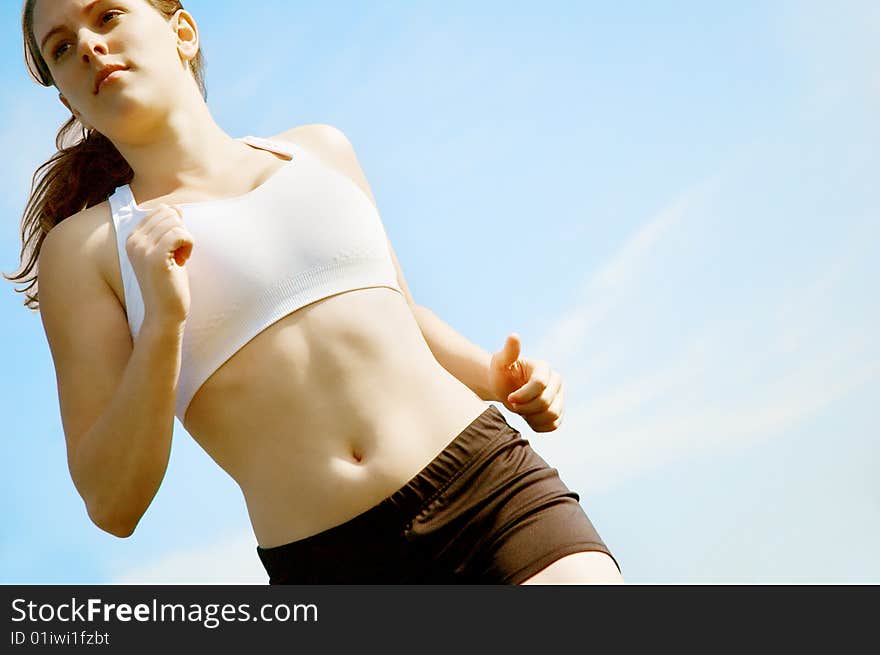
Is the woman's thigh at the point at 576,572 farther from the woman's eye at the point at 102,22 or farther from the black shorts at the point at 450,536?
the woman's eye at the point at 102,22

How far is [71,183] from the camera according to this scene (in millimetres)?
3000

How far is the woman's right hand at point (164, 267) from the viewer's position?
227cm

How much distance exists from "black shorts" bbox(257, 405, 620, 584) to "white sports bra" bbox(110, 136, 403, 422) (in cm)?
45

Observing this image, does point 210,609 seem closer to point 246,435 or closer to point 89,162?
point 246,435

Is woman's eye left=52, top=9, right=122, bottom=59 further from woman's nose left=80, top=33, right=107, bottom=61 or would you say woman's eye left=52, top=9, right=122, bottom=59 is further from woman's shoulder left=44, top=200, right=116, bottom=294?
woman's shoulder left=44, top=200, right=116, bottom=294

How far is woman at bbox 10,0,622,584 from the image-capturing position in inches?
90.6

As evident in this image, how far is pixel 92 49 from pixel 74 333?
69 centimetres

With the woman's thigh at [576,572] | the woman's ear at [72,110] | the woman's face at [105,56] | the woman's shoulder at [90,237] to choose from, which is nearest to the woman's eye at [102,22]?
the woman's face at [105,56]

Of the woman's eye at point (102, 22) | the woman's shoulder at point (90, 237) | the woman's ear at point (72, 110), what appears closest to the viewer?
the woman's shoulder at point (90, 237)

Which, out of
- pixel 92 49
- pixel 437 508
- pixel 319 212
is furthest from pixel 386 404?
pixel 92 49

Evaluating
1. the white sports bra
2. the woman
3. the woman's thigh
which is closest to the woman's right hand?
the woman

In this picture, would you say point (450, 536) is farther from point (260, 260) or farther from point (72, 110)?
point (72, 110)

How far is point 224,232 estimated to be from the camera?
2504 mm

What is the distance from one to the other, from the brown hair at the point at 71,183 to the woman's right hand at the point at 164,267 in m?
0.71
